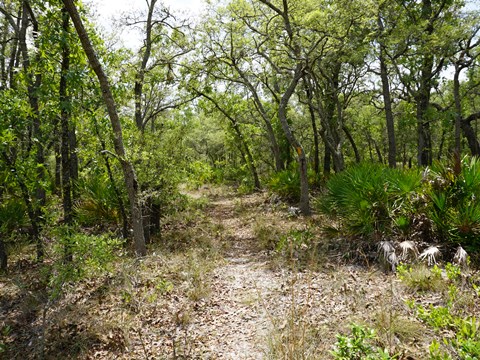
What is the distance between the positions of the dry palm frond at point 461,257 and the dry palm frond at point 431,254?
27 cm

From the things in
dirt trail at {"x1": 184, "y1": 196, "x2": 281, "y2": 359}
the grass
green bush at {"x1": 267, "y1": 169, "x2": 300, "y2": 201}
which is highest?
green bush at {"x1": 267, "y1": 169, "x2": 300, "y2": 201}

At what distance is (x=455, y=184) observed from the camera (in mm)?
5941

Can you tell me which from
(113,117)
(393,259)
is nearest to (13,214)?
(113,117)

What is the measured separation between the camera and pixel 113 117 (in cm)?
593

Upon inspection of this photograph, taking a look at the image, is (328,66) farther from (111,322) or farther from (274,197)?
(111,322)

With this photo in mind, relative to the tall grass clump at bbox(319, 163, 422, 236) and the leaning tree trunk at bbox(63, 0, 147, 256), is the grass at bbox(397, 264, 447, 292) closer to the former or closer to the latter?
the tall grass clump at bbox(319, 163, 422, 236)

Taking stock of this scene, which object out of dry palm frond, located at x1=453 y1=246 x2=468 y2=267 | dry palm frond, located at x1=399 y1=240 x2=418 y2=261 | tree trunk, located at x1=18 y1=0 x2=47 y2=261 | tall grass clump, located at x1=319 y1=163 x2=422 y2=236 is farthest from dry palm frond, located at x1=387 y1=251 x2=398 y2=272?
tree trunk, located at x1=18 y1=0 x2=47 y2=261

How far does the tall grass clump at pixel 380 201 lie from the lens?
21.0ft

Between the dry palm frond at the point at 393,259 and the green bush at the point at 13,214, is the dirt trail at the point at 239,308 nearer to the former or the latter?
the dry palm frond at the point at 393,259

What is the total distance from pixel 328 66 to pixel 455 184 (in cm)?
952

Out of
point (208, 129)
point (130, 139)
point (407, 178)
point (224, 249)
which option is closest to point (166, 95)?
point (130, 139)

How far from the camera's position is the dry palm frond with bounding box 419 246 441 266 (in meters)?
5.39

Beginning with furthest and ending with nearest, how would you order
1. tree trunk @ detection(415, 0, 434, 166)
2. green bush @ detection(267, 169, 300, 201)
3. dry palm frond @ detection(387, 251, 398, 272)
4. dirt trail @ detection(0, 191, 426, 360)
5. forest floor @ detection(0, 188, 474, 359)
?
green bush @ detection(267, 169, 300, 201), tree trunk @ detection(415, 0, 434, 166), dry palm frond @ detection(387, 251, 398, 272), dirt trail @ detection(0, 191, 426, 360), forest floor @ detection(0, 188, 474, 359)

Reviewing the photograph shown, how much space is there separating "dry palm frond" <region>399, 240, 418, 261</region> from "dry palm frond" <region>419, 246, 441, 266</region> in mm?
120
